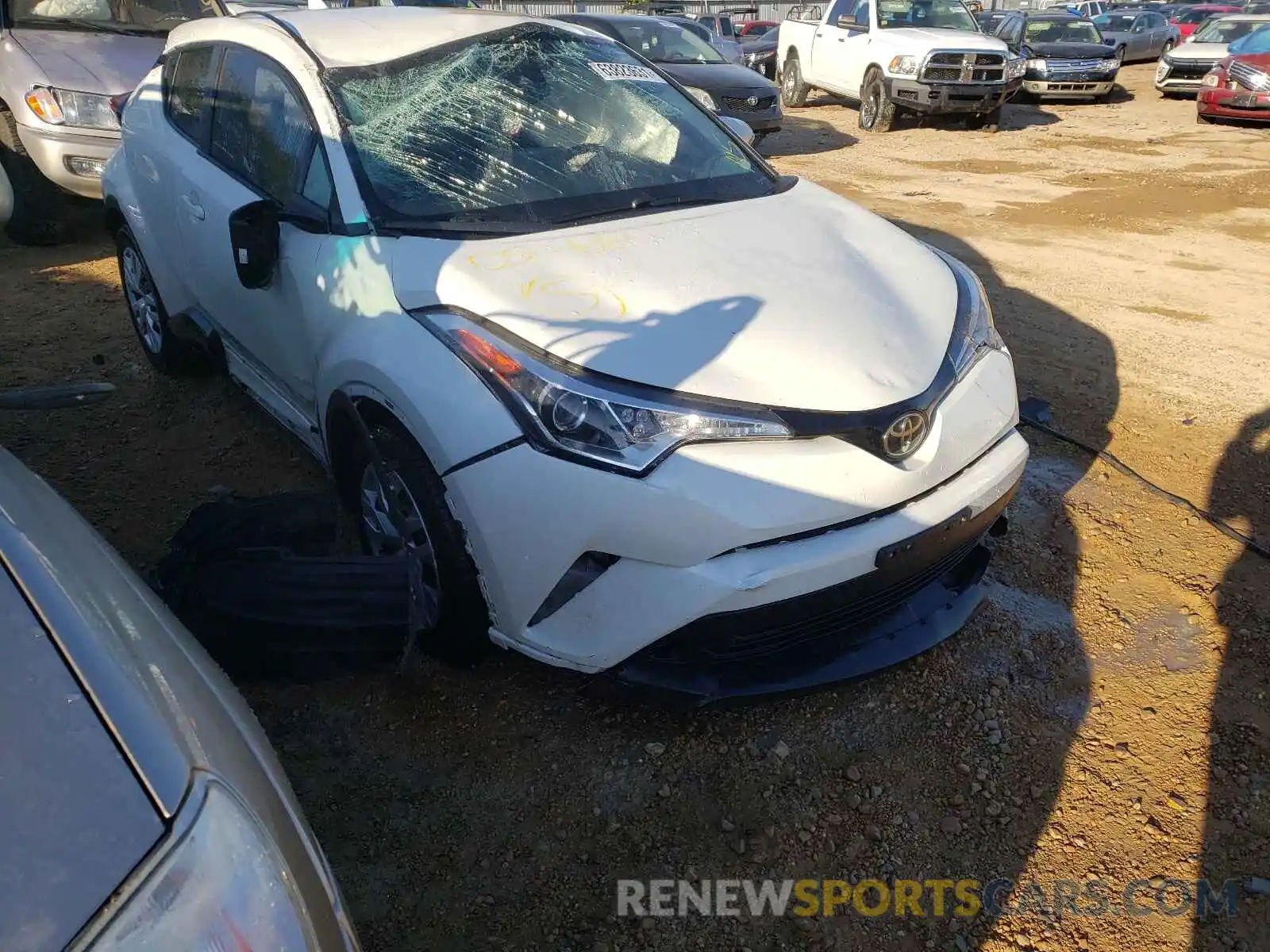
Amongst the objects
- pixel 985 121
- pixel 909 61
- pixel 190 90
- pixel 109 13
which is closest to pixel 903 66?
pixel 909 61

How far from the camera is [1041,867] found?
7.03 feet

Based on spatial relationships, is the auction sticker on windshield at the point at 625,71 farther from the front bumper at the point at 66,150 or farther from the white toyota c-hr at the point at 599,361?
the front bumper at the point at 66,150

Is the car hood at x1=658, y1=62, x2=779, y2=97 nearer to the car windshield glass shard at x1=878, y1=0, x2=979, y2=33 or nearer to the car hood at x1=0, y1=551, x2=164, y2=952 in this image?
the car windshield glass shard at x1=878, y1=0, x2=979, y2=33

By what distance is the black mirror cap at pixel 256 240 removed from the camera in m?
2.83

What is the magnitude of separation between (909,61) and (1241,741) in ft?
39.2

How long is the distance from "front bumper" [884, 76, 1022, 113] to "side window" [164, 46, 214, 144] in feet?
35.0

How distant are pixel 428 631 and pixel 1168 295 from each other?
557cm

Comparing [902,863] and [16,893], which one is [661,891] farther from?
[16,893]

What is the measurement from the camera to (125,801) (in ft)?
3.42

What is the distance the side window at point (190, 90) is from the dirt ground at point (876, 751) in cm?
127

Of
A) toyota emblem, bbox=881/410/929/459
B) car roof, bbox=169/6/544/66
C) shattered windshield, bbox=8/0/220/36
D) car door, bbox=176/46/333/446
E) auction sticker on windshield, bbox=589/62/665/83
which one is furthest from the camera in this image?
shattered windshield, bbox=8/0/220/36

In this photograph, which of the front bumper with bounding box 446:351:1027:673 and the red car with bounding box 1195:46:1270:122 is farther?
the red car with bounding box 1195:46:1270:122

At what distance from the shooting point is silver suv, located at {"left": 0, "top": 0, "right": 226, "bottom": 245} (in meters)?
6.33

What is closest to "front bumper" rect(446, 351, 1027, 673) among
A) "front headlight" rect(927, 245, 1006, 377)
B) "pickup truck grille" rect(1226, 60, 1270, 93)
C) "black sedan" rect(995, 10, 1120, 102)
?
"front headlight" rect(927, 245, 1006, 377)
